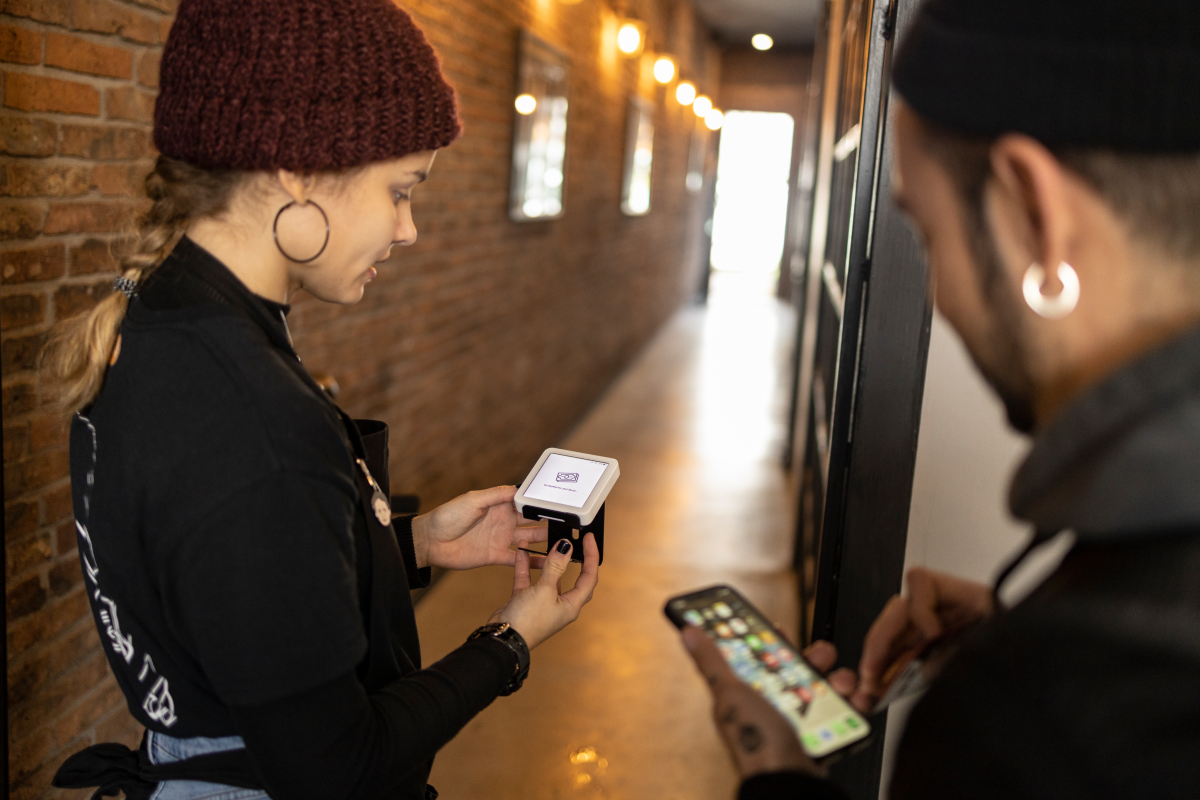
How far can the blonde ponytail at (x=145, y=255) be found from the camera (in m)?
1.01

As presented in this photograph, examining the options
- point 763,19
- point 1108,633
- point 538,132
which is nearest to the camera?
point 1108,633

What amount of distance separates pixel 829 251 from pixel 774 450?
101 inches

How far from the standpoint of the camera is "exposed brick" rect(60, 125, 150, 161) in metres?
1.70

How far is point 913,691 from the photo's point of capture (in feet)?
3.24

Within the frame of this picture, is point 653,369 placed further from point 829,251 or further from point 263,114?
point 263,114

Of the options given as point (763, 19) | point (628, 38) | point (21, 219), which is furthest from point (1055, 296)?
point (763, 19)

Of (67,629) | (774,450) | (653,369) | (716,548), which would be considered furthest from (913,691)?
(653,369)

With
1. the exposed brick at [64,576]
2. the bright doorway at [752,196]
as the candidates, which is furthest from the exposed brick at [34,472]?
the bright doorway at [752,196]

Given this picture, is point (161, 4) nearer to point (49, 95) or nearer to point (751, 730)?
point (49, 95)

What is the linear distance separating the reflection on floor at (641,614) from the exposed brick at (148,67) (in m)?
1.86

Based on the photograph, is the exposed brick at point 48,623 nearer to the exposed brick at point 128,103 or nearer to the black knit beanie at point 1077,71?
the exposed brick at point 128,103

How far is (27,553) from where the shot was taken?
169cm

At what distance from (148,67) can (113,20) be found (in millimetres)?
127

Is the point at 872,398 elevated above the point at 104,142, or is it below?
below
